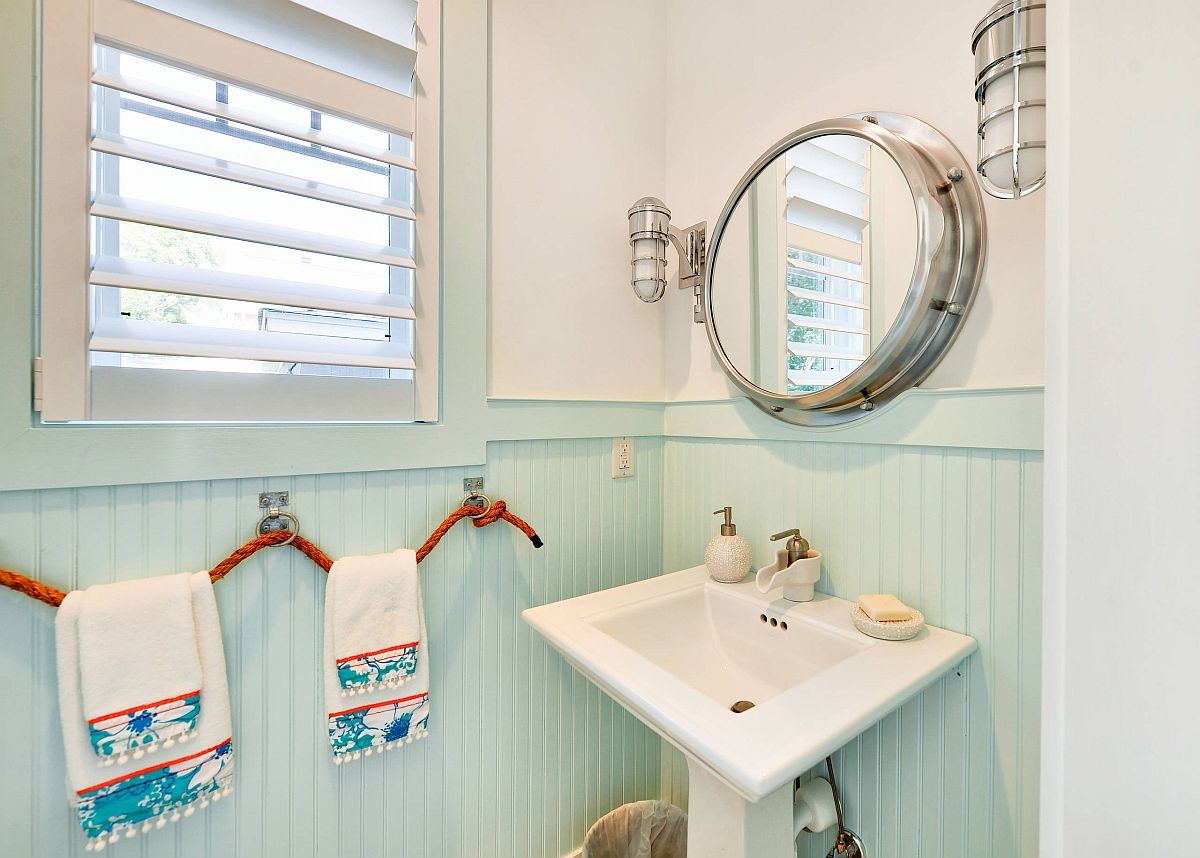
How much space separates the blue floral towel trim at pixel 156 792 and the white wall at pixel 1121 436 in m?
1.02

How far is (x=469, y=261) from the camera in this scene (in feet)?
3.45

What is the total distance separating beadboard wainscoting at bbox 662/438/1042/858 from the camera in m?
0.77

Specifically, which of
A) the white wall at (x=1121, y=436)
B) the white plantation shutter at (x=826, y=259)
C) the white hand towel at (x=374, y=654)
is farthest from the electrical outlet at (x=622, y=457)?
the white wall at (x=1121, y=436)

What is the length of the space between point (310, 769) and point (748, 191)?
142cm

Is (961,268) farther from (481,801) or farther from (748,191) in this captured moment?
(481,801)

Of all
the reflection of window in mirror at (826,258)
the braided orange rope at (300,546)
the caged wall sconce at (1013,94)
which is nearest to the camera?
the caged wall sconce at (1013,94)

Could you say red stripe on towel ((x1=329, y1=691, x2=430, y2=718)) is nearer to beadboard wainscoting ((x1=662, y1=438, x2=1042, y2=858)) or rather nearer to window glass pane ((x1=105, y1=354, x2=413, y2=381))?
window glass pane ((x1=105, y1=354, x2=413, y2=381))

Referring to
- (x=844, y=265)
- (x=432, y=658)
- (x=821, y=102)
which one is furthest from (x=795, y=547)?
(x=821, y=102)

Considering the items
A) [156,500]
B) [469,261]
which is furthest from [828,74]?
[156,500]

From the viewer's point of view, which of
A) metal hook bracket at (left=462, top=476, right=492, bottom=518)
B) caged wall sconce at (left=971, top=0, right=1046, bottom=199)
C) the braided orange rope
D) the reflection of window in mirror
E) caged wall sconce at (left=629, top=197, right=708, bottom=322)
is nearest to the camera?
caged wall sconce at (left=971, top=0, right=1046, bottom=199)

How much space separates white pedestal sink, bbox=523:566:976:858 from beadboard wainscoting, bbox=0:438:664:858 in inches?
7.9

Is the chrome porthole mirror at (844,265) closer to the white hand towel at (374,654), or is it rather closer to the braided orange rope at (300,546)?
the braided orange rope at (300,546)

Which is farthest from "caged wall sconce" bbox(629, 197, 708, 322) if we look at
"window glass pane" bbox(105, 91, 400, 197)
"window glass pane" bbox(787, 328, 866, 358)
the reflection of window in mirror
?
"window glass pane" bbox(105, 91, 400, 197)

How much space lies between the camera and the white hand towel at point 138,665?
27.5 inches
